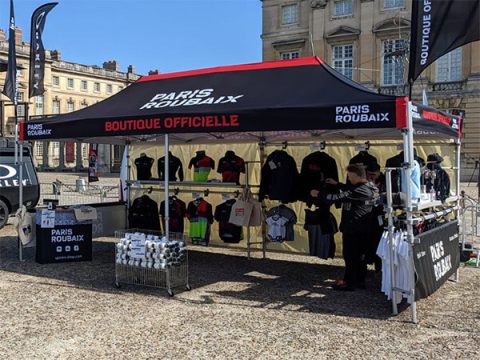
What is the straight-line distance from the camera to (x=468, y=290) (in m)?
7.04

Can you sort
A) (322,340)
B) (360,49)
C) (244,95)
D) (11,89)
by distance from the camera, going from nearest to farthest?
(322,340)
(244,95)
(11,89)
(360,49)

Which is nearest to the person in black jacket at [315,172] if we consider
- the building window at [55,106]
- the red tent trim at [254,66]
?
the red tent trim at [254,66]

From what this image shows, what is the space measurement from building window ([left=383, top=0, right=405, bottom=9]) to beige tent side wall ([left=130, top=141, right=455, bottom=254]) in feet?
118

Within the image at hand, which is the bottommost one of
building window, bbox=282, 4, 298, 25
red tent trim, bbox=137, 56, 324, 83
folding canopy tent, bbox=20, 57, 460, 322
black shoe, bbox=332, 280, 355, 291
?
black shoe, bbox=332, 280, 355, 291

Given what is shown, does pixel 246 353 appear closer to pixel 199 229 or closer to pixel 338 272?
pixel 338 272

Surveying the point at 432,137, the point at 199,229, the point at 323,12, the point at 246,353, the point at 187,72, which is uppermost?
the point at 323,12

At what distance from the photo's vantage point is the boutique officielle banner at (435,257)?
5.75m

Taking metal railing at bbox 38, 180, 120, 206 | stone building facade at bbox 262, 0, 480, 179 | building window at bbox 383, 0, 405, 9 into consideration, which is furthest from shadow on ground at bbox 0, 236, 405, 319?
building window at bbox 383, 0, 405, 9

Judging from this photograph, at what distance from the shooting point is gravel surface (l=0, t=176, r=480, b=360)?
→ 4738 millimetres

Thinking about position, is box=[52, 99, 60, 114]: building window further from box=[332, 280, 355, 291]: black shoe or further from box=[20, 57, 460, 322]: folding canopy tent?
box=[332, 280, 355, 291]: black shoe

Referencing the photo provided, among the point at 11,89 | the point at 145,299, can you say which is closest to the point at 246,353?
the point at 145,299

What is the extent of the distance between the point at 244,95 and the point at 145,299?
2880mm

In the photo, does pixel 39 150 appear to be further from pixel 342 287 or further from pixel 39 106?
pixel 342 287

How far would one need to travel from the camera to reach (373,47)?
140 feet
